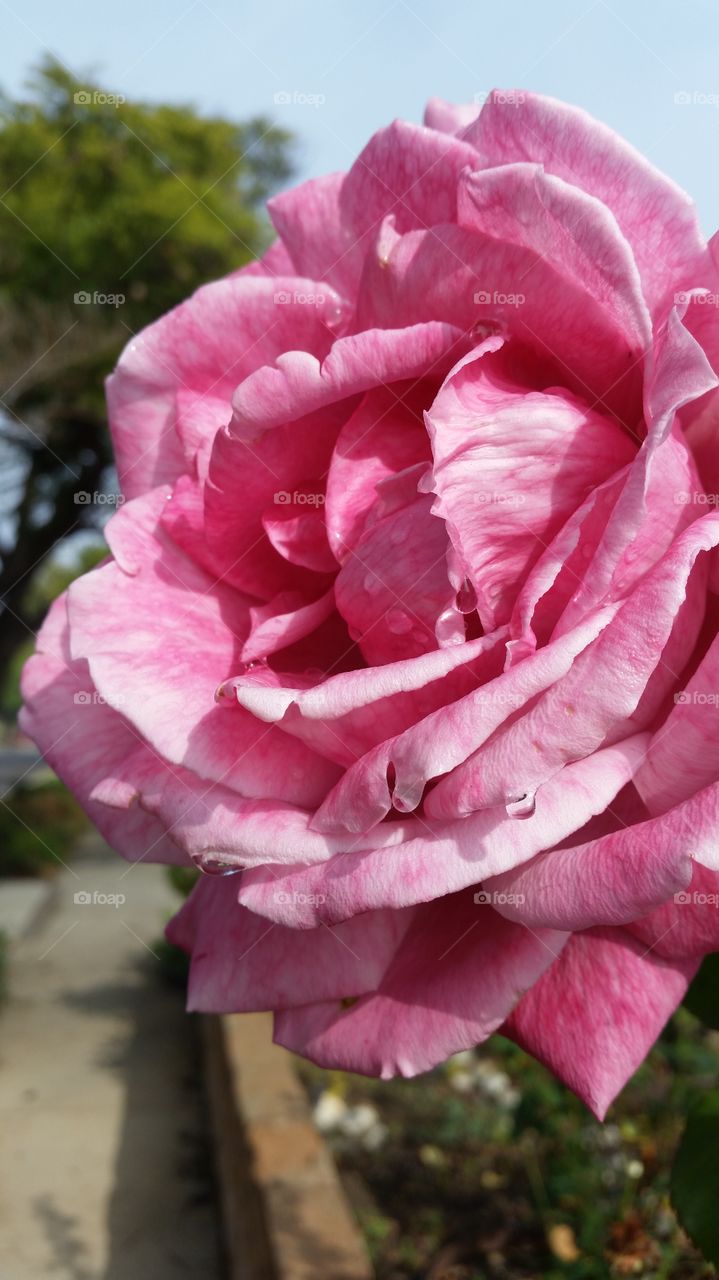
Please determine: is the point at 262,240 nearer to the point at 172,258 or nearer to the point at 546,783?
the point at 172,258

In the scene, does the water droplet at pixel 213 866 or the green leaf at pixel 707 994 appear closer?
the water droplet at pixel 213 866

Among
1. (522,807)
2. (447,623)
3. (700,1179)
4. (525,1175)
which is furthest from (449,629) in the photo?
(525,1175)

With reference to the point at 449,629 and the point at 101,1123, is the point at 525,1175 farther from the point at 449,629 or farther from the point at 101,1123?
the point at 449,629

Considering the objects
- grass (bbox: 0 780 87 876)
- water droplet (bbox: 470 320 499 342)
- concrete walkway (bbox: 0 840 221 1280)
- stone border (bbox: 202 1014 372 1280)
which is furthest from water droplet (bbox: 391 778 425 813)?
grass (bbox: 0 780 87 876)

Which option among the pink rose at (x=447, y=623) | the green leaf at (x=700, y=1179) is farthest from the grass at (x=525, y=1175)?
the pink rose at (x=447, y=623)

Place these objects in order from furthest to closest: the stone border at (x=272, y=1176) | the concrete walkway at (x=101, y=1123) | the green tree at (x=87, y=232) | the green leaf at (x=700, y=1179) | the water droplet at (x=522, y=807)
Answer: the green tree at (x=87, y=232)
the concrete walkway at (x=101, y=1123)
the stone border at (x=272, y=1176)
the green leaf at (x=700, y=1179)
the water droplet at (x=522, y=807)

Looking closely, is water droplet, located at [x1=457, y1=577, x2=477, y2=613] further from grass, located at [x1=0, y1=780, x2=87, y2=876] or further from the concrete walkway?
grass, located at [x1=0, y1=780, x2=87, y2=876]

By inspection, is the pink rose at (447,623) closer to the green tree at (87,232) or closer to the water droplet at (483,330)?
the water droplet at (483,330)

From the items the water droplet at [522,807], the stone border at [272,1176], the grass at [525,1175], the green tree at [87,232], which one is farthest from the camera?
the green tree at [87,232]
